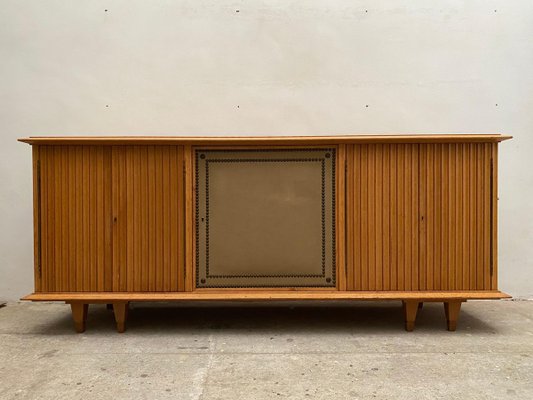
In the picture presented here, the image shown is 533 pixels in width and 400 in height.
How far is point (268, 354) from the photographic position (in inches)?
102

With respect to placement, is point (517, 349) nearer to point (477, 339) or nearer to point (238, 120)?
point (477, 339)

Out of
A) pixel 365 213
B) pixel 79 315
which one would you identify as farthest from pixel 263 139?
pixel 79 315

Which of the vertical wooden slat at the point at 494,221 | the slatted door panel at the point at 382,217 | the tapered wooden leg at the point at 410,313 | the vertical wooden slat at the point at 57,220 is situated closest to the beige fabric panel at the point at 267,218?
the slatted door panel at the point at 382,217

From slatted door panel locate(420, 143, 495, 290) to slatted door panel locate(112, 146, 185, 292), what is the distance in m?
1.79

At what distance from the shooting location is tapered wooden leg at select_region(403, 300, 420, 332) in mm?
2967

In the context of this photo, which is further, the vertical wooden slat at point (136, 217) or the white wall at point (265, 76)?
the white wall at point (265, 76)

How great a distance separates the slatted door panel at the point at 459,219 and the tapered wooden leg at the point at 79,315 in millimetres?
2525

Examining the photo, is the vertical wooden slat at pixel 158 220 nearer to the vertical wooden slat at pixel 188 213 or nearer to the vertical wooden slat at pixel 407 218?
the vertical wooden slat at pixel 188 213

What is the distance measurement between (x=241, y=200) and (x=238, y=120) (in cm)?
130

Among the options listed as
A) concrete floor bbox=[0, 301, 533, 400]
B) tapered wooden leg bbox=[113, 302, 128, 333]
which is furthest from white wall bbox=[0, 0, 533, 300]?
tapered wooden leg bbox=[113, 302, 128, 333]

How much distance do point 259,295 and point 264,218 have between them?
553 millimetres

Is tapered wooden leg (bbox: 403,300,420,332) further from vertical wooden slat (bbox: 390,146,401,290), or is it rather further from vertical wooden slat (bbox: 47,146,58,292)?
vertical wooden slat (bbox: 47,146,58,292)

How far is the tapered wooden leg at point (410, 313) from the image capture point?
2.97 meters

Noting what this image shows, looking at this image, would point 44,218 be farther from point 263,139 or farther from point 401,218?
point 401,218
